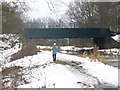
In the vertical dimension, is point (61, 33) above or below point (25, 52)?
above

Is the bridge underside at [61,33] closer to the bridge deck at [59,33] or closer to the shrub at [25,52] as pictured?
the bridge deck at [59,33]

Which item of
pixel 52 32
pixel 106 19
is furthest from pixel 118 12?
pixel 52 32

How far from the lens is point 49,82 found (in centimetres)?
1086

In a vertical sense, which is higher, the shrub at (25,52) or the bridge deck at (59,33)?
the bridge deck at (59,33)

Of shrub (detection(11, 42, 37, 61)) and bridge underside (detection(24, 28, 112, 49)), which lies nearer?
shrub (detection(11, 42, 37, 61))

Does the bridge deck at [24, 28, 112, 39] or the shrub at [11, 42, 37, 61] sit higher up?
the bridge deck at [24, 28, 112, 39]

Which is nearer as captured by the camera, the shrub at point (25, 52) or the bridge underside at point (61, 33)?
the shrub at point (25, 52)

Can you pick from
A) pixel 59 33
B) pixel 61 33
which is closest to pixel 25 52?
pixel 59 33

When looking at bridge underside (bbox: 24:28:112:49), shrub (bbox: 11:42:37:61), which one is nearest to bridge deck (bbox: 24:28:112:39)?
bridge underside (bbox: 24:28:112:49)

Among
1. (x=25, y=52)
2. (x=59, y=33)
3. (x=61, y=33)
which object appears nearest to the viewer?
(x=25, y=52)

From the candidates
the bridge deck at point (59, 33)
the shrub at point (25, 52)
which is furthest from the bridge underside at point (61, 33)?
the shrub at point (25, 52)

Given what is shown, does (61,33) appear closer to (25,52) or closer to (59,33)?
(59,33)

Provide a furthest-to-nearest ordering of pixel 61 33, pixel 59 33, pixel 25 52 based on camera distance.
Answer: pixel 61 33
pixel 59 33
pixel 25 52

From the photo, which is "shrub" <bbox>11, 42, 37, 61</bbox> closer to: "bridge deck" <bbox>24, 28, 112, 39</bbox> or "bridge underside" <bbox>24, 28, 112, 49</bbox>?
"bridge underside" <bbox>24, 28, 112, 49</bbox>
